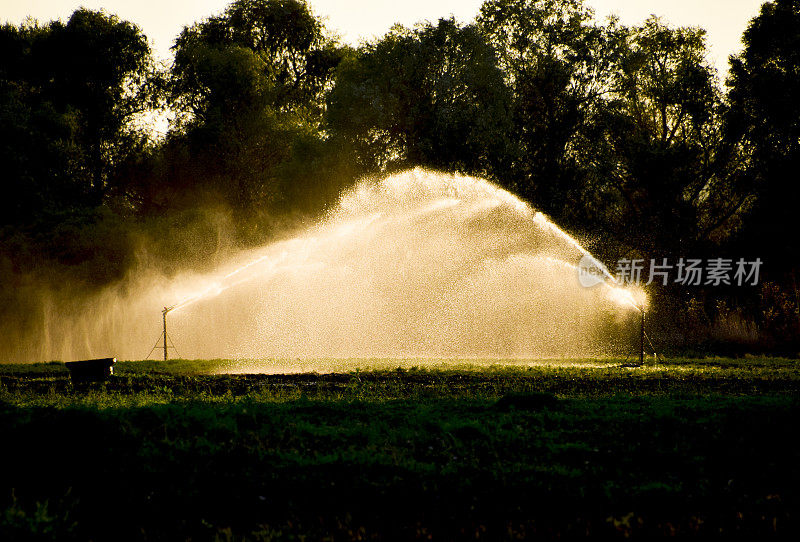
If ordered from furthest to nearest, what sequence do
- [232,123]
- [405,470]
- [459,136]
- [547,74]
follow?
1. [232,123]
2. [547,74]
3. [459,136]
4. [405,470]

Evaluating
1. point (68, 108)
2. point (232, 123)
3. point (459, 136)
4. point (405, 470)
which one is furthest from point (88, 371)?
point (232, 123)

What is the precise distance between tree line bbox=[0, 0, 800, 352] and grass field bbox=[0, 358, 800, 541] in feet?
83.2

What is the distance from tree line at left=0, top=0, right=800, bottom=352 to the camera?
124 feet

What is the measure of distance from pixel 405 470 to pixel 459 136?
28.2 metres

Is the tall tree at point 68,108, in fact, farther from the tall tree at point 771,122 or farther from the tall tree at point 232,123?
the tall tree at point 771,122

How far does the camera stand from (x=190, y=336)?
39.2 m

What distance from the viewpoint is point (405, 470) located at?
31.6ft

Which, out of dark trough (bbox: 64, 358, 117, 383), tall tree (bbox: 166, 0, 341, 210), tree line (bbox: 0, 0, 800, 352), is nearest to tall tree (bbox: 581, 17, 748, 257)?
tree line (bbox: 0, 0, 800, 352)

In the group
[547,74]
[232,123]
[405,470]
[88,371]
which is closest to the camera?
[405,470]

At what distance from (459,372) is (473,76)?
19.2 metres

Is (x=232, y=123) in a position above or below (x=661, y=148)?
above

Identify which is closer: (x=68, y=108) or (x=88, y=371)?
(x=88, y=371)

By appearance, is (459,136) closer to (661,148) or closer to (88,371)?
(661,148)

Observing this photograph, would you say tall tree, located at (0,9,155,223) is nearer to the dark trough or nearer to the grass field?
the dark trough
